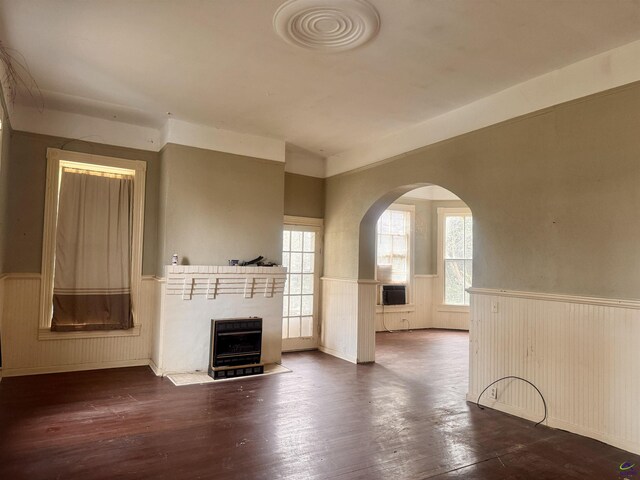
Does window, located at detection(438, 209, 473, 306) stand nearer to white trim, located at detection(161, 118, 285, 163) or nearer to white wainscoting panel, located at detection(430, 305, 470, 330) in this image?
white wainscoting panel, located at detection(430, 305, 470, 330)

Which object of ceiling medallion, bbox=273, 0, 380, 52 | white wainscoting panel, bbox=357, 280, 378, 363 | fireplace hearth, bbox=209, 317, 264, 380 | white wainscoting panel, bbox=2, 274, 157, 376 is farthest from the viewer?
white wainscoting panel, bbox=357, 280, 378, 363

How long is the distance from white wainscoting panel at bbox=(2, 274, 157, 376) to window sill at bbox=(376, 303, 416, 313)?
15.8 ft

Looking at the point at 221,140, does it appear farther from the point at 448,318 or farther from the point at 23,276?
the point at 448,318

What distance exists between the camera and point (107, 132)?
5.18 meters

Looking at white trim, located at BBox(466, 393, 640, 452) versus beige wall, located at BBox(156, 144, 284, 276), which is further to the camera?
beige wall, located at BBox(156, 144, 284, 276)

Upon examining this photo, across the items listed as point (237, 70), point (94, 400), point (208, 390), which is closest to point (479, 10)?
point (237, 70)

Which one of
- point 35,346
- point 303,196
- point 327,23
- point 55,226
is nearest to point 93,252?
point 55,226

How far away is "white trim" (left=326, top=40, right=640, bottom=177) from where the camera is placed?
321 centimetres

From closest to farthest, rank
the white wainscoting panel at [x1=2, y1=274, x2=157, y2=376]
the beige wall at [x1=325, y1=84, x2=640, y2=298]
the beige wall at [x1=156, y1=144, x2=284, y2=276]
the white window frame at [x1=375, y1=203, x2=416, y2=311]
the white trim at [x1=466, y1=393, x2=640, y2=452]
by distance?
the white trim at [x1=466, y1=393, x2=640, y2=452] < the beige wall at [x1=325, y1=84, x2=640, y2=298] < the white wainscoting panel at [x1=2, y1=274, x2=157, y2=376] < the beige wall at [x1=156, y1=144, x2=284, y2=276] < the white window frame at [x1=375, y1=203, x2=416, y2=311]

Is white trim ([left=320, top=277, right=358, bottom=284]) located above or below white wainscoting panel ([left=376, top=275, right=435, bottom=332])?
above

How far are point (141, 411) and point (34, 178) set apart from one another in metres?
3.05

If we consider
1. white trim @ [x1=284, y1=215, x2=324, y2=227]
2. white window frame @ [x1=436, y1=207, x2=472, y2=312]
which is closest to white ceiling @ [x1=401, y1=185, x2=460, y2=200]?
white window frame @ [x1=436, y1=207, x2=472, y2=312]

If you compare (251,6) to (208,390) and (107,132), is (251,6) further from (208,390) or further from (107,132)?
(208,390)

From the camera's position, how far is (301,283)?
6.46 meters
